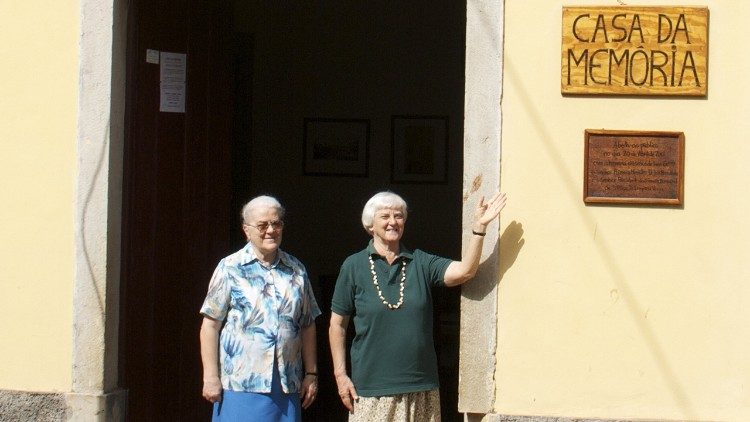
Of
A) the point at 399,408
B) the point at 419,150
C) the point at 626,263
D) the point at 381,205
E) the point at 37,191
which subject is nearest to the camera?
the point at 399,408

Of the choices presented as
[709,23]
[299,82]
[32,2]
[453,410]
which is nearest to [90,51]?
[32,2]

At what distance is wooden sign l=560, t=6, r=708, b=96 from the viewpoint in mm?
4723

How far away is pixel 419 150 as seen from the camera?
29.9ft

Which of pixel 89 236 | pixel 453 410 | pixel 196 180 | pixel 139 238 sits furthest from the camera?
pixel 453 410

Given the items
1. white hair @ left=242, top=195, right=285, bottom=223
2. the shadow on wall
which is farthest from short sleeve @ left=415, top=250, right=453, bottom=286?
white hair @ left=242, top=195, right=285, bottom=223

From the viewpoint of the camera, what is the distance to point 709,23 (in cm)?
474

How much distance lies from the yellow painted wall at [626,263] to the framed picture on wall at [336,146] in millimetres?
4384

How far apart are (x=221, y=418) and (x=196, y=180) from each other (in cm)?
170

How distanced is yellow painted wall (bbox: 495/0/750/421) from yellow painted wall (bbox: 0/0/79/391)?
210 centimetres

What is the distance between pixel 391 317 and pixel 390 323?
0.08ft

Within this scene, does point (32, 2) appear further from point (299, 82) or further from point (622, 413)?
point (299, 82)

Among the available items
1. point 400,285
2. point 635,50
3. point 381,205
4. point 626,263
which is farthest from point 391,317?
point 635,50

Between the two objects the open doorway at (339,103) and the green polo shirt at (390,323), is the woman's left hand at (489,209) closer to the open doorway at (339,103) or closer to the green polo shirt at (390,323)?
the green polo shirt at (390,323)

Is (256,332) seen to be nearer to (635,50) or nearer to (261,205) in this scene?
(261,205)
